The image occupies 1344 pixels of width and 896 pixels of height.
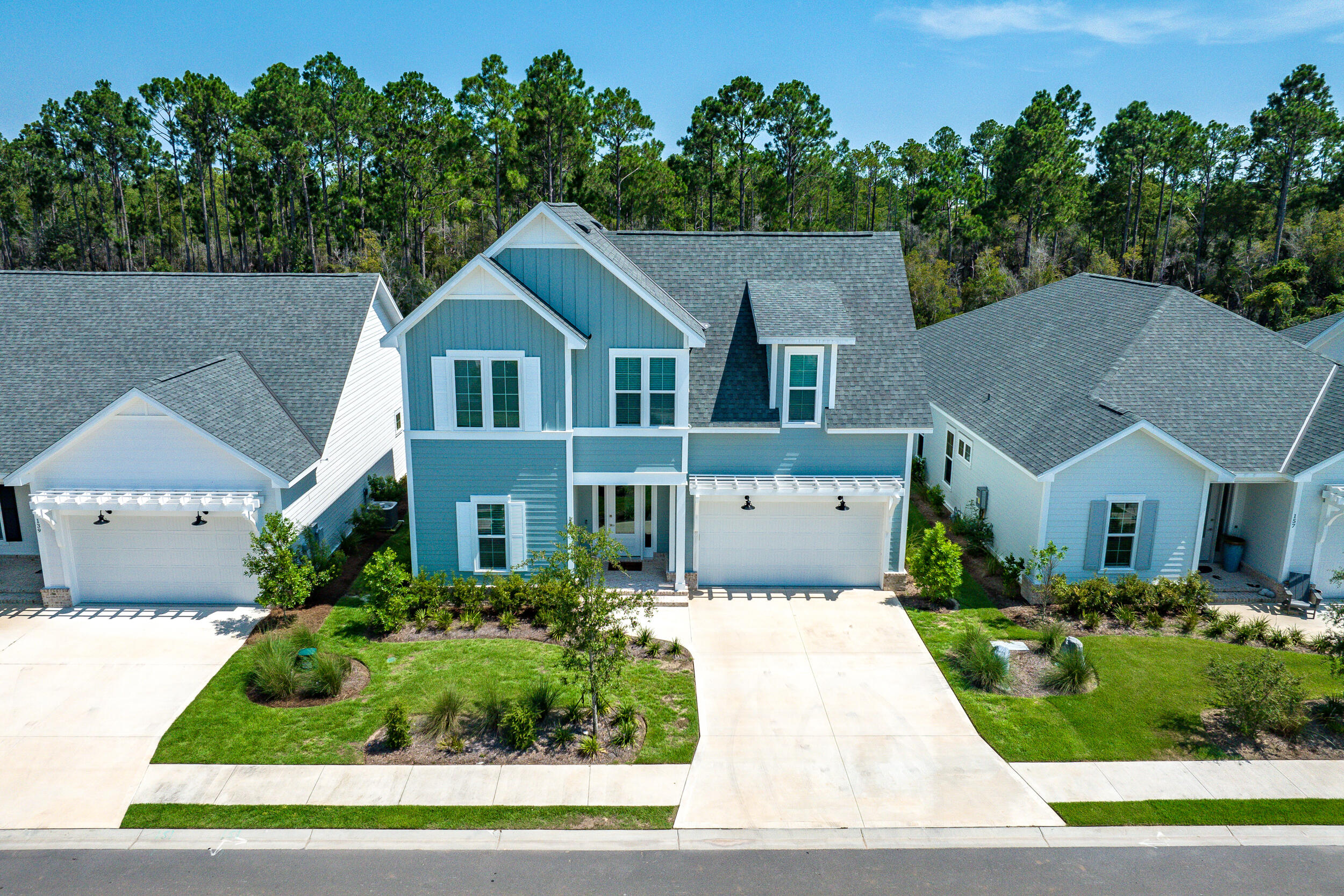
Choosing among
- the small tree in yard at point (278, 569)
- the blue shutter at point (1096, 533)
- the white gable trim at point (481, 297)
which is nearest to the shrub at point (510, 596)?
the small tree in yard at point (278, 569)

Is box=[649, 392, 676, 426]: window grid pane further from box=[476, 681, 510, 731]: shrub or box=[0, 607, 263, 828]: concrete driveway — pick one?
box=[0, 607, 263, 828]: concrete driveway

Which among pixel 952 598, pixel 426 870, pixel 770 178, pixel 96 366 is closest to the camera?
pixel 426 870

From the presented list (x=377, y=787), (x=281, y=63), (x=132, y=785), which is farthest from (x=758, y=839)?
(x=281, y=63)

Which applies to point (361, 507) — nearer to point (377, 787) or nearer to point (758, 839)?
point (377, 787)

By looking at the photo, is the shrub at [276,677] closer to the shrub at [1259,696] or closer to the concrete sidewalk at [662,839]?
the concrete sidewalk at [662,839]

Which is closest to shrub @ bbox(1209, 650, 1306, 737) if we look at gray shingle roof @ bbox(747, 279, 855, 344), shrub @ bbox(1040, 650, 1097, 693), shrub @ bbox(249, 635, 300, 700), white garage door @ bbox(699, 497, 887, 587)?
shrub @ bbox(1040, 650, 1097, 693)

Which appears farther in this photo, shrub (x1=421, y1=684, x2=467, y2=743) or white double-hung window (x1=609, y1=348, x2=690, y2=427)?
white double-hung window (x1=609, y1=348, x2=690, y2=427)
